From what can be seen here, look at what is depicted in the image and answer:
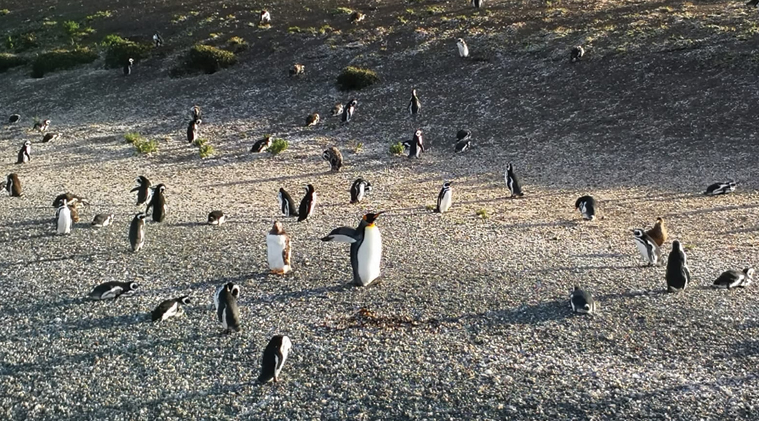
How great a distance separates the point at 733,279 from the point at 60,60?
1266 inches

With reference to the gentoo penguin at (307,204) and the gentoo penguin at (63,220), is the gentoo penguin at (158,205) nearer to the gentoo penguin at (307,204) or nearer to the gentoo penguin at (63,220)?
the gentoo penguin at (63,220)

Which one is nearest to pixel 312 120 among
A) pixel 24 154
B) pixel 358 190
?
pixel 358 190

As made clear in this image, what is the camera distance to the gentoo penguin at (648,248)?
11703 mm

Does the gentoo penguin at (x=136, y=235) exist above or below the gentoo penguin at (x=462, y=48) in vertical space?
below

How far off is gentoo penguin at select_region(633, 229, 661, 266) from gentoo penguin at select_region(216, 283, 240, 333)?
6.51 meters

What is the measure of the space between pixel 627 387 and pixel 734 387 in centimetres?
118

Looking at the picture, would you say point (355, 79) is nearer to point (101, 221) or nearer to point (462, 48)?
point (462, 48)

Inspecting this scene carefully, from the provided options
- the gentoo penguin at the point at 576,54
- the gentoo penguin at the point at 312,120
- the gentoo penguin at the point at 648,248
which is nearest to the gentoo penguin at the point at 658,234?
the gentoo penguin at the point at 648,248

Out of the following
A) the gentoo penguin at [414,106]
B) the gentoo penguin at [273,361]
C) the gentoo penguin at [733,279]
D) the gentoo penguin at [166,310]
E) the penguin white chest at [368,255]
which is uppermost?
the gentoo penguin at [414,106]

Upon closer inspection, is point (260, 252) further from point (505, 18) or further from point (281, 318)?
point (505, 18)

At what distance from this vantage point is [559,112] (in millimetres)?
22297

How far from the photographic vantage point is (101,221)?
568 inches

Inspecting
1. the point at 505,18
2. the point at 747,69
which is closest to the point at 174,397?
the point at 747,69

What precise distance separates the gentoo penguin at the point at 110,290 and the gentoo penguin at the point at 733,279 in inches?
337
